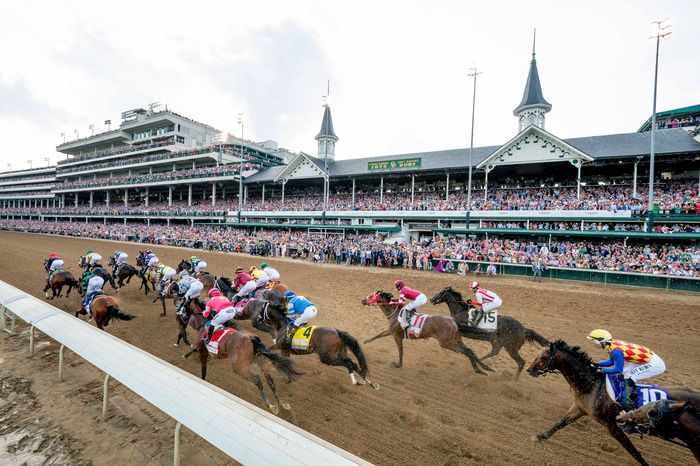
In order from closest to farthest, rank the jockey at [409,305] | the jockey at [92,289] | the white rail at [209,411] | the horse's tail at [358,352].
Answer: the white rail at [209,411], the horse's tail at [358,352], the jockey at [409,305], the jockey at [92,289]

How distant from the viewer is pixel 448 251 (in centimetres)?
1784

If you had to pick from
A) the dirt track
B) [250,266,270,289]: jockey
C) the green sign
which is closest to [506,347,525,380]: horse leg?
the dirt track

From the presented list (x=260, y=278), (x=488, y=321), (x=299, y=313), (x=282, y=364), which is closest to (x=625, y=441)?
(x=488, y=321)

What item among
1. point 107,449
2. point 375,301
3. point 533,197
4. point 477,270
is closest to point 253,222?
point 477,270

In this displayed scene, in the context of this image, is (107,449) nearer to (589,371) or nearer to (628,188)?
(589,371)

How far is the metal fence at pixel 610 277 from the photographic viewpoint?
12688mm

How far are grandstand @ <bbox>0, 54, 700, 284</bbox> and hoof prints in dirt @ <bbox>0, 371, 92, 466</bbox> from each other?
16.4 meters

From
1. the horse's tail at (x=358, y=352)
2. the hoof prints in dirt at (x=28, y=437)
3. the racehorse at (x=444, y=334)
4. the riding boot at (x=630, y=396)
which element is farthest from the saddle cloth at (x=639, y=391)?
the hoof prints in dirt at (x=28, y=437)

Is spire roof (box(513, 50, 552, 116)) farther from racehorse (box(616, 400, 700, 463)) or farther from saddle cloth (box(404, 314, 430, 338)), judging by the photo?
racehorse (box(616, 400, 700, 463))

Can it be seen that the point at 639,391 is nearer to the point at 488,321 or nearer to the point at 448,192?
the point at 488,321

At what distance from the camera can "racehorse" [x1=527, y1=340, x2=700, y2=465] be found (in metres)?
3.58

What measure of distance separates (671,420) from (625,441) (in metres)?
0.61

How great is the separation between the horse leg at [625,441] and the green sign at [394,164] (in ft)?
75.4

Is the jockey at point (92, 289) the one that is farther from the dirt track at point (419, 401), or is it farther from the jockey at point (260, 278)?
the jockey at point (260, 278)
